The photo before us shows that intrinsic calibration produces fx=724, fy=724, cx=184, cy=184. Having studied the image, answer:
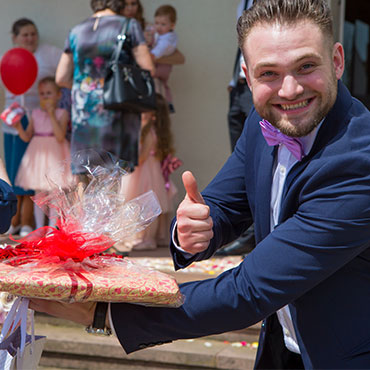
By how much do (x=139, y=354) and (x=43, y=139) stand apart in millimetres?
3161

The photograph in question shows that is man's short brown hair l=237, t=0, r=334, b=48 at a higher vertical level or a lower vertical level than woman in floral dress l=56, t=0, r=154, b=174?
higher

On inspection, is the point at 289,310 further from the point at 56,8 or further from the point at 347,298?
the point at 56,8

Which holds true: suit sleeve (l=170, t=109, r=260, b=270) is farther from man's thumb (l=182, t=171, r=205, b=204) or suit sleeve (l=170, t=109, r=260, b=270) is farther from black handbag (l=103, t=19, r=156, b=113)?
black handbag (l=103, t=19, r=156, b=113)

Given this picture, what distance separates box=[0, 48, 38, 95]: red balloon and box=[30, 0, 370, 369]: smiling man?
4.71 m

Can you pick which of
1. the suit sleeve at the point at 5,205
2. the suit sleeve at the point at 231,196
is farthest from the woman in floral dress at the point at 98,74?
the suit sleeve at the point at 5,205

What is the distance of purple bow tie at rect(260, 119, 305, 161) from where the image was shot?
191cm

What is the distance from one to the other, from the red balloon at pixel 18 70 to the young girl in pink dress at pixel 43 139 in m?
0.25

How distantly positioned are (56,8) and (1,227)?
5.69 metres

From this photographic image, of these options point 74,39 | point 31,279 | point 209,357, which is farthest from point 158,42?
point 31,279

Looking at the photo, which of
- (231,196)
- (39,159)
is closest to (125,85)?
(39,159)

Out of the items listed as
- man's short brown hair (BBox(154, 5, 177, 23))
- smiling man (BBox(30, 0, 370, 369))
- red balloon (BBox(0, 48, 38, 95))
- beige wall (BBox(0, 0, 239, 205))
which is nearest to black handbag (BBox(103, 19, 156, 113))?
man's short brown hair (BBox(154, 5, 177, 23))

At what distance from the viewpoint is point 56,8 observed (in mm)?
7391

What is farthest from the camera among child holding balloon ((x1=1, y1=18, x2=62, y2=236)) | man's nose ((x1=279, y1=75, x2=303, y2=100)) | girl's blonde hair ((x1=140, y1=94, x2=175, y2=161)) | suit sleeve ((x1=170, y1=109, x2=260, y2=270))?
child holding balloon ((x1=1, y1=18, x2=62, y2=236))

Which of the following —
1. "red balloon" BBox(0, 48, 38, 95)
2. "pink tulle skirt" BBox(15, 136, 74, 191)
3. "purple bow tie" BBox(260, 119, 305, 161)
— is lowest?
"pink tulle skirt" BBox(15, 136, 74, 191)
